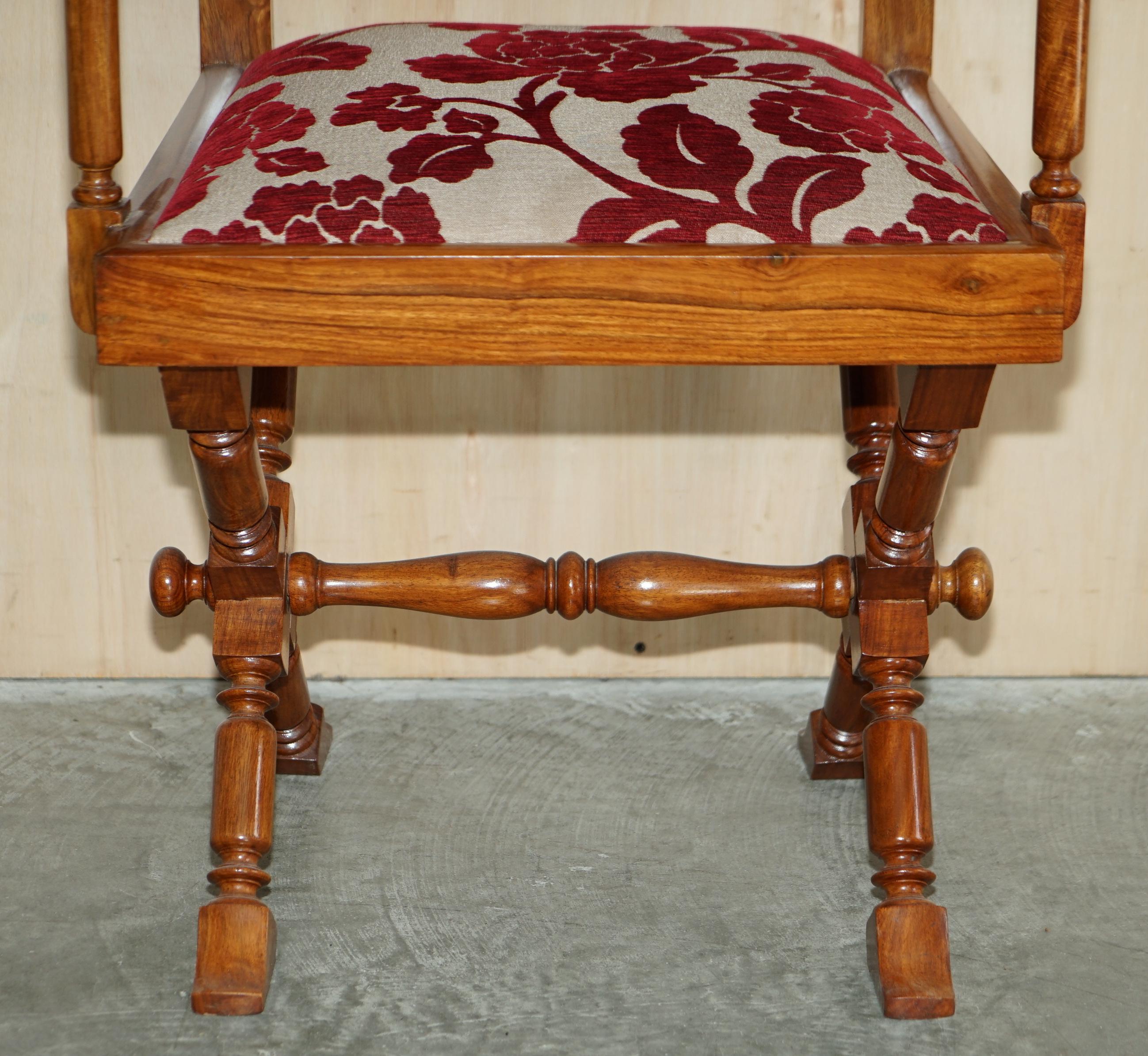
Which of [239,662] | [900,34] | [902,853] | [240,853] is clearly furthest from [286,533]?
[900,34]

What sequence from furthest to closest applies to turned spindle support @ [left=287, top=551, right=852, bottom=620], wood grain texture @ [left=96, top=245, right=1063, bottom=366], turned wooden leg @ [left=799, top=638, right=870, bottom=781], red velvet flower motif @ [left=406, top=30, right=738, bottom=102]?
turned wooden leg @ [left=799, top=638, right=870, bottom=781]
turned spindle support @ [left=287, top=551, right=852, bottom=620]
red velvet flower motif @ [left=406, top=30, right=738, bottom=102]
wood grain texture @ [left=96, top=245, right=1063, bottom=366]

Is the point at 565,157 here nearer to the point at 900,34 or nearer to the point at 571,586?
the point at 571,586

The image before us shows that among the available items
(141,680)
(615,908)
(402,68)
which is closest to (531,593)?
(615,908)

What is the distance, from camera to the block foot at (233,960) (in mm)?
776

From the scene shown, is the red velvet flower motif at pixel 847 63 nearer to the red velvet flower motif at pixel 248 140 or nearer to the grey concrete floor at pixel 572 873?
the red velvet flower motif at pixel 248 140

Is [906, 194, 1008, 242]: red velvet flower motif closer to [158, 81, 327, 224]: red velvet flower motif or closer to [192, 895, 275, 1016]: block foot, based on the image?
[158, 81, 327, 224]: red velvet flower motif

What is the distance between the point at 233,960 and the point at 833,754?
468mm

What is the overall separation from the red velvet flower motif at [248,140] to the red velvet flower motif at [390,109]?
0.07ft

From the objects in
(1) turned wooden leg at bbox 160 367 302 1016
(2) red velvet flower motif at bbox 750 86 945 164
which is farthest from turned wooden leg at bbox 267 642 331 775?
(2) red velvet flower motif at bbox 750 86 945 164

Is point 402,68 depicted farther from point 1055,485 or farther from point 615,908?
point 1055,485

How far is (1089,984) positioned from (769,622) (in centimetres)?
46

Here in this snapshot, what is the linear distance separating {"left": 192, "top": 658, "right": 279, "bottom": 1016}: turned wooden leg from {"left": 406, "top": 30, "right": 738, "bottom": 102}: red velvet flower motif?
0.37m

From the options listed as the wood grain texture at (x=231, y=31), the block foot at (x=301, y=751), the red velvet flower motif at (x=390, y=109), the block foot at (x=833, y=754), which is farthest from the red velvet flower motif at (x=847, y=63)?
the block foot at (x=301, y=751)

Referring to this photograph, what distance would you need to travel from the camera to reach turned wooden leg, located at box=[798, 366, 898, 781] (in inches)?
36.9
